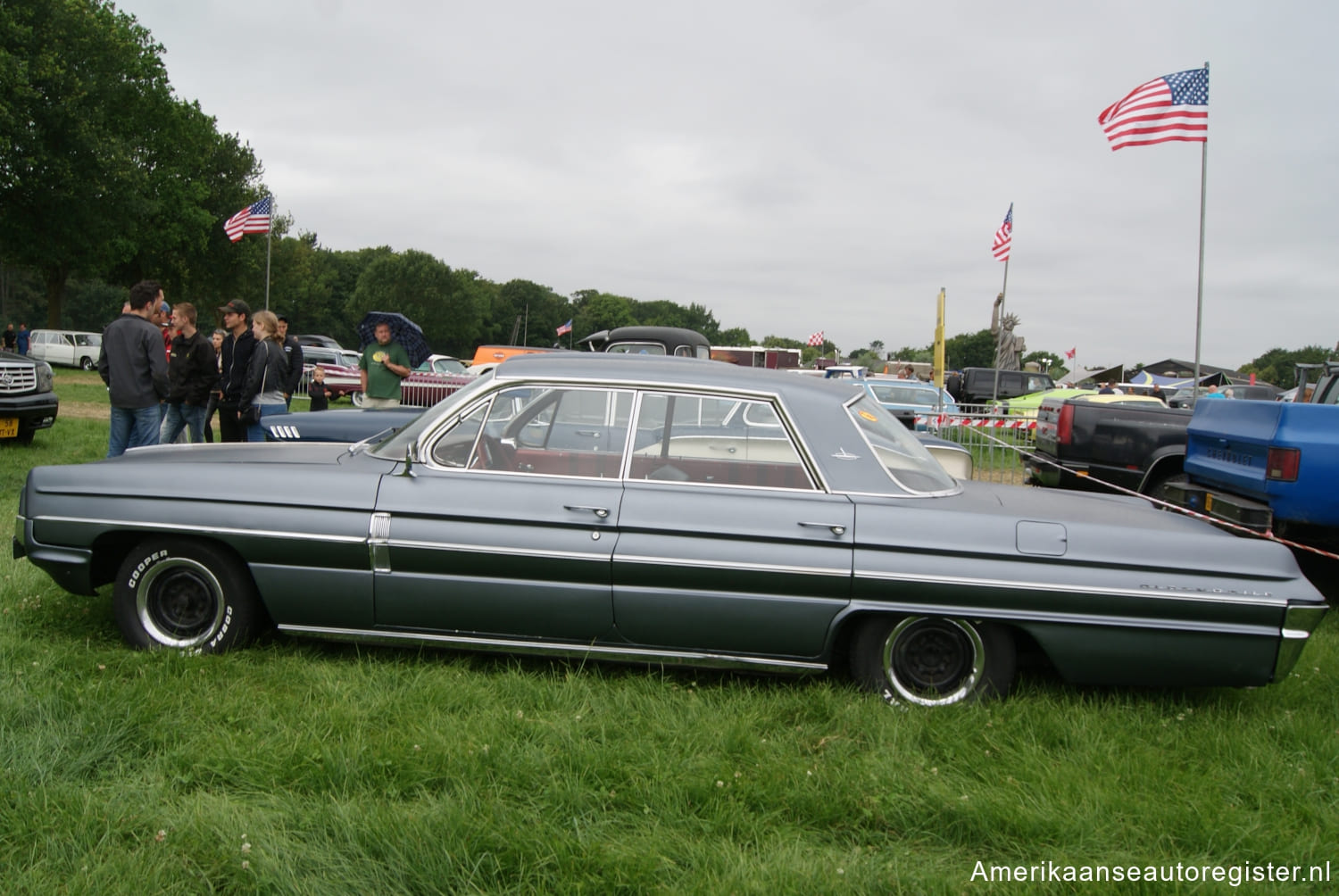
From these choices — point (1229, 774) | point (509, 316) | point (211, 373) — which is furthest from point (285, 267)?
point (509, 316)

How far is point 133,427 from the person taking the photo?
6922 mm

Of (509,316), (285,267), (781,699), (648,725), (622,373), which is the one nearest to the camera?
(648,725)

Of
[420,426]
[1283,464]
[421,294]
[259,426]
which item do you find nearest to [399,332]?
[259,426]

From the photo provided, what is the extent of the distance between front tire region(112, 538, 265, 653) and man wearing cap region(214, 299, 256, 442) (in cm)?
408

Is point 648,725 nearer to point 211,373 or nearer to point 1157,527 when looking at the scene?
point 1157,527

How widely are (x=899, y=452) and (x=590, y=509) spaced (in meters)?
1.38

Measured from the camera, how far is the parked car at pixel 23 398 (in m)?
9.84

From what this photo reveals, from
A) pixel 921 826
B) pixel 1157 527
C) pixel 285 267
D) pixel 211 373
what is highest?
pixel 285 267

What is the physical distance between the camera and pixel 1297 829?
2846mm

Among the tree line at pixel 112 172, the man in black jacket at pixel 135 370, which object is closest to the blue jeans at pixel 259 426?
the man in black jacket at pixel 135 370

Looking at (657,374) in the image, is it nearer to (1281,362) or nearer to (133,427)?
(133,427)

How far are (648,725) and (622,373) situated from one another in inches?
60.3

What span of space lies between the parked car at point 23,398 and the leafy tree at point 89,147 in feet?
68.2

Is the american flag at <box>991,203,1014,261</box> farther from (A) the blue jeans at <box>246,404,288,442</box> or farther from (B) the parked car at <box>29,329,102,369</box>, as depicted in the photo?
(B) the parked car at <box>29,329,102,369</box>
